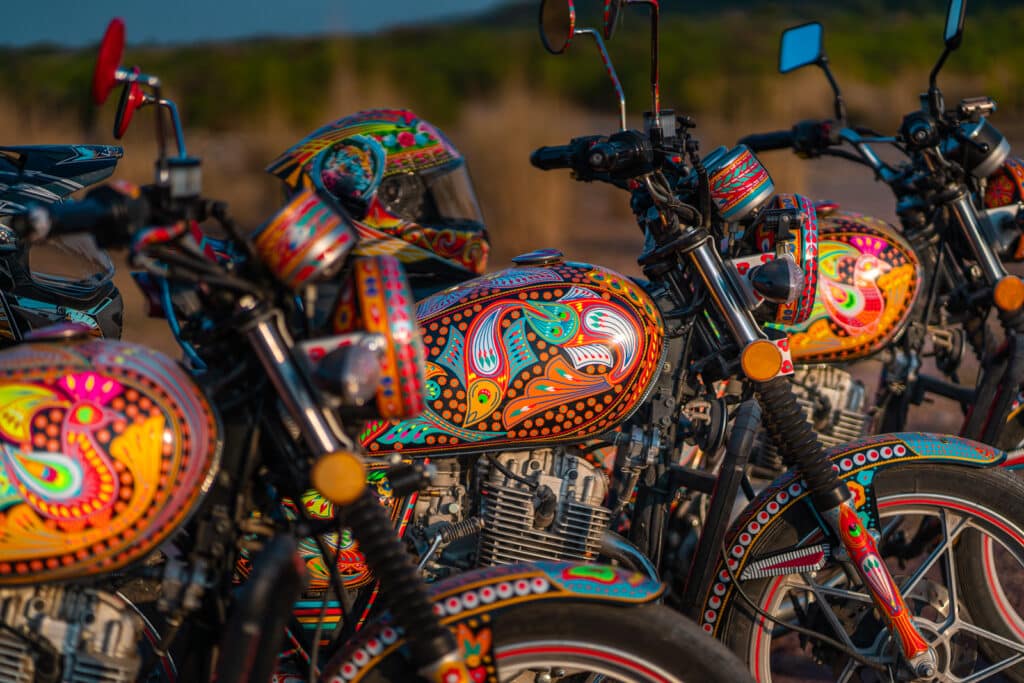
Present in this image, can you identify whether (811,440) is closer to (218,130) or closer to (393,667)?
(393,667)

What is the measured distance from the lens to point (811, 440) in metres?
2.46

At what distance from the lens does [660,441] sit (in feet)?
9.02

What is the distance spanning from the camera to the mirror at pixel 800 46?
144 inches

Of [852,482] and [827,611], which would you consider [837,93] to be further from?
[827,611]

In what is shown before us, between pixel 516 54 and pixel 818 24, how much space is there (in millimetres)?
28064

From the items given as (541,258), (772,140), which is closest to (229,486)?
(541,258)

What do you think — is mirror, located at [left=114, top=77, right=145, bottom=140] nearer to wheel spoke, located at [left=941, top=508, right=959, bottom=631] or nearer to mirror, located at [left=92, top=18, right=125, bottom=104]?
mirror, located at [left=92, top=18, right=125, bottom=104]

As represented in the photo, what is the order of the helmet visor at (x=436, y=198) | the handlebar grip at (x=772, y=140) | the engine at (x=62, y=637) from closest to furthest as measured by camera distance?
the engine at (x=62, y=637), the helmet visor at (x=436, y=198), the handlebar grip at (x=772, y=140)

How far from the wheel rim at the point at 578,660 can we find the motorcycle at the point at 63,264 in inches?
63.2

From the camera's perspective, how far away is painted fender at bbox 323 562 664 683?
1893 mm

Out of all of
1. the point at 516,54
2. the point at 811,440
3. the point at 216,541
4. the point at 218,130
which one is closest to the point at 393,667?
the point at 216,541

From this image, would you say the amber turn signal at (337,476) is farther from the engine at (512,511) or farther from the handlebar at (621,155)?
the handlebar at (621,155)

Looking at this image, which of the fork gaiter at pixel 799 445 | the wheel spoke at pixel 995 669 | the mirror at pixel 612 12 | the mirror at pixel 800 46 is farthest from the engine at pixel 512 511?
the mirror at pixel 800 46

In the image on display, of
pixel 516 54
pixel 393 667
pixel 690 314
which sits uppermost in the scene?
pixel 516 54
